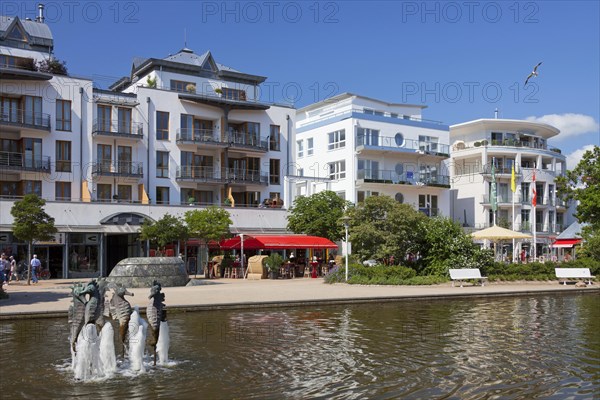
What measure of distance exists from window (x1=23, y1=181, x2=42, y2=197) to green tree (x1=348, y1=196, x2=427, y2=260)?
72.1ft

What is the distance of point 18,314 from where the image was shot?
687 inches

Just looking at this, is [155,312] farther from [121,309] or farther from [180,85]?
[180,85]

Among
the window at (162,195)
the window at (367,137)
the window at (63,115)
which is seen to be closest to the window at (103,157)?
the window at (63,115)

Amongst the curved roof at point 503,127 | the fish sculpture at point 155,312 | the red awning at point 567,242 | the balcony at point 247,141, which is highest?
the curved roof at point 503,127

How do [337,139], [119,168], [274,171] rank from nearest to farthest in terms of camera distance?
[119,168] → [274,171] → [337,139]

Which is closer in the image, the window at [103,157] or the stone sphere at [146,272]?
the stone sphere at [146,272]

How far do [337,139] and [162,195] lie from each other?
734 inches

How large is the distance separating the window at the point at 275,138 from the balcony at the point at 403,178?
810 centimetres

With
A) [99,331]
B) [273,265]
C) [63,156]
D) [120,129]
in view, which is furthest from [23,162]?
[99,331]

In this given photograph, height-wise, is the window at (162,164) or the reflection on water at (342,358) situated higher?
the window at (162,164)

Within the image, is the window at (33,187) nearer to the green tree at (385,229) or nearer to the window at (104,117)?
the window at (104,117)

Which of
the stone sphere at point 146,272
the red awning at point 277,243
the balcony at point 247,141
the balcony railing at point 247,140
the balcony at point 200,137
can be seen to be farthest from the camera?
the balcony railing at point 247,140

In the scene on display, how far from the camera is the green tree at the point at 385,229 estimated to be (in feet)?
105

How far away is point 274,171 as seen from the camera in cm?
5356
